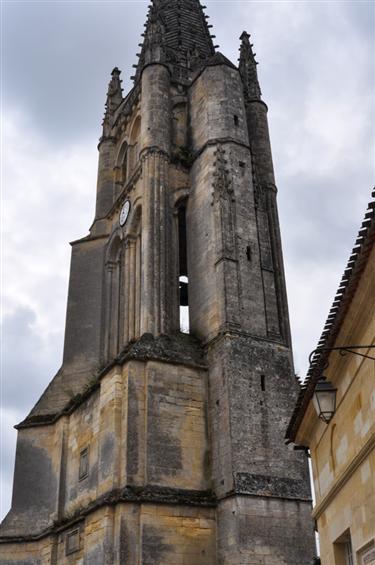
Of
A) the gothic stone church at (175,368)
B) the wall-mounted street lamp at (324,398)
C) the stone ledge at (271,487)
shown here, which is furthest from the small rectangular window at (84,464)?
the wall-mounted street lamp at (324,398)

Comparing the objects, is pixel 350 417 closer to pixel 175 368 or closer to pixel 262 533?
pixel 262 533

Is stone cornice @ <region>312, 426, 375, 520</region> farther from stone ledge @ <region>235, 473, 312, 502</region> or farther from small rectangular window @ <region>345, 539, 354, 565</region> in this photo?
stone ledge @ <region>235, 473, 312, 502</region>

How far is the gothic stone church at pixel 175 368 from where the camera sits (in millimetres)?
15148

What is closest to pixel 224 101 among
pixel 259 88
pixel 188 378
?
pixel 259 88

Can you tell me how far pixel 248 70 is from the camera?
83.4 feet

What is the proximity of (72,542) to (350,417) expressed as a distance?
10.6 m

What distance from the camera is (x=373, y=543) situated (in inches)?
315

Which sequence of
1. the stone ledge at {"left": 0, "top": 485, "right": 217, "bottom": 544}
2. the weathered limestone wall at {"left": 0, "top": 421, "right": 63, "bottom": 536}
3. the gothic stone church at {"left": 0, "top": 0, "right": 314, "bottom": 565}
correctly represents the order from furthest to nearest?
the weathered limestone wall at {"left": 0, "top": 421, "right": 63, "bottom": 536} → the gothic stone church at {"left": 0, "top": 0, "right": 314, "bottom": 565} → the stone ledge at {"left": 0, "top": 485, "right": 217, "bottom": 544}

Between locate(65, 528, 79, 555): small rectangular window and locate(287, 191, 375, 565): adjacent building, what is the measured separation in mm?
7838

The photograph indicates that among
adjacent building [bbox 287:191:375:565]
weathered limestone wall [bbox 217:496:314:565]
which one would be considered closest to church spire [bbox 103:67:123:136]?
weathered limestone wall [bbox 217:496:314:565]

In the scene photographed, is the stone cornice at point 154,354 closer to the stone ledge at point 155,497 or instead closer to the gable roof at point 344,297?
the stone ledge at point 155,497

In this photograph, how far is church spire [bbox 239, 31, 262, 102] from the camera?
2438 cm

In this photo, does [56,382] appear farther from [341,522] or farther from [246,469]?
[341,522]

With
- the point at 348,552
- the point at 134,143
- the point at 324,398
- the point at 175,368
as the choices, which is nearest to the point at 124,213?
the point at 134,143
